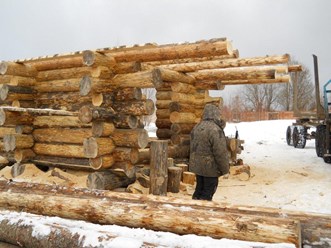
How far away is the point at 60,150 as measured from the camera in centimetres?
761

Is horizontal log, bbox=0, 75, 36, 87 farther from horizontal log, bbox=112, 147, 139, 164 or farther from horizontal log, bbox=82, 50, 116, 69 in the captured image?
horizontal log, bbox=112, 147, 139, 164

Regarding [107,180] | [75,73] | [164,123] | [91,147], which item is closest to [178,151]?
[164,123]

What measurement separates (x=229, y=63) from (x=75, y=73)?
390 cm

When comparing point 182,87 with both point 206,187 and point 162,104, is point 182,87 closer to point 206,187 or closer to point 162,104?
point 162,104

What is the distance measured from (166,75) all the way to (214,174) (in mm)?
3127

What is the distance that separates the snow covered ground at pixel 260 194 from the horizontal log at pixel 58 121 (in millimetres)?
3581

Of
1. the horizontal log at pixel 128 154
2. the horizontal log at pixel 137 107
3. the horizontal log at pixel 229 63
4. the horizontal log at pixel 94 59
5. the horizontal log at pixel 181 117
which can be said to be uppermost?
the horizontal log at pixel 229 63

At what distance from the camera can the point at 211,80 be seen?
9570mm

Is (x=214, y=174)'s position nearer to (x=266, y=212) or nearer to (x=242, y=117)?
(x=266, y=212)

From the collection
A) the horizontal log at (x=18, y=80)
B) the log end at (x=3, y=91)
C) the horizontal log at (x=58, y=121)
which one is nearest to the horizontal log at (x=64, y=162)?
the horizontal log at (x=58, y=121)

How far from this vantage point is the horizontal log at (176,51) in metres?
5.68

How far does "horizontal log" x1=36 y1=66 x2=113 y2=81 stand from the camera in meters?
6.74

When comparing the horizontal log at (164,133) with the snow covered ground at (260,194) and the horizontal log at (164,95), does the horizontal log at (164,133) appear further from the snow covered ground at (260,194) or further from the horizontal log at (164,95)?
the snow covered ground at (260,194)

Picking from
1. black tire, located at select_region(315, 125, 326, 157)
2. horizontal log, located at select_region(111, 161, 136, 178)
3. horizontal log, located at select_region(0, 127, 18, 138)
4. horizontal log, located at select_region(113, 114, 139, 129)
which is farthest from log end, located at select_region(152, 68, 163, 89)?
black tire, located at select_region(315, 125, 326, 157)
